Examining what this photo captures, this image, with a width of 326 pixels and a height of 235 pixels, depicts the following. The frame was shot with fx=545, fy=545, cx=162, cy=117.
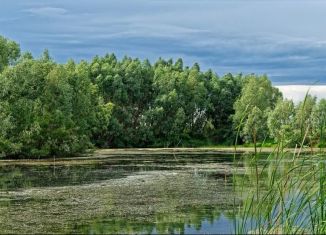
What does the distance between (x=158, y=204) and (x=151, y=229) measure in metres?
3.42

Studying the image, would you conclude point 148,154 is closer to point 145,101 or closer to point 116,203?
point 145,101

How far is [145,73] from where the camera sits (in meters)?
71.7

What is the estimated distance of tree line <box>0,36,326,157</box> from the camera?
42625 mm

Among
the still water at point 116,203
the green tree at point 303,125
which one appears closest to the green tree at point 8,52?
the still water at point 116,203

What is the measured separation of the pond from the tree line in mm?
18996

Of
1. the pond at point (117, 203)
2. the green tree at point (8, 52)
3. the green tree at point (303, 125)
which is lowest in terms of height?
the pond at point (117, 203)

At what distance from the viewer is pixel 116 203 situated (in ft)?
49.6

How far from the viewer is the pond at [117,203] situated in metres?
11.7

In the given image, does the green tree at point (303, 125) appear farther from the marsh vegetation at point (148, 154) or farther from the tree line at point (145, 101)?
the tree line at point (145, 101)

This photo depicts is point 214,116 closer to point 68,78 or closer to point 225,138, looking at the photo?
point 225,138

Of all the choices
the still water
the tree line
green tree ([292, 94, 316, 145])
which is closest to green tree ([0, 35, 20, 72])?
the tree line

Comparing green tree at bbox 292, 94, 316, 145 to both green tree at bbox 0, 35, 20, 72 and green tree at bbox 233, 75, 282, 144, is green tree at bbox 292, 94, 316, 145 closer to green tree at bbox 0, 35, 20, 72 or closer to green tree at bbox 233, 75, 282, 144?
green tree at bbox 0, 35, 20, 72

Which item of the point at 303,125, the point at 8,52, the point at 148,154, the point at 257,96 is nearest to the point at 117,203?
the point at 303,125

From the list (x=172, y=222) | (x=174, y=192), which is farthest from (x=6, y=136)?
(x=172, y=222)
